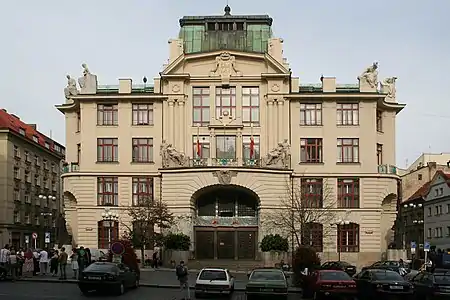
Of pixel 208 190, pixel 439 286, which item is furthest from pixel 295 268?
pixel 208 190

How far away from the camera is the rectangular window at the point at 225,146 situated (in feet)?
212

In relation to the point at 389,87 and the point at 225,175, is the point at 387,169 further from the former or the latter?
the point at 225,175

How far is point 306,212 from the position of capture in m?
59.8

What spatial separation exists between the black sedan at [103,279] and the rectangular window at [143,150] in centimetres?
3275

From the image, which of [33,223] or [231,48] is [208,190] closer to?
[231,48]

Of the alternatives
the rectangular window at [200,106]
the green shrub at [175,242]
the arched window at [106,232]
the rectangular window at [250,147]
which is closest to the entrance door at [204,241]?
the green shrub at [175,242]

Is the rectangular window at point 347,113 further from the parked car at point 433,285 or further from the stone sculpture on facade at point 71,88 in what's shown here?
the parked car at point 433,285

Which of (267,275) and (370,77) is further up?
(370,77)

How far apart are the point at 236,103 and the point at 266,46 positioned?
6113 millimetres

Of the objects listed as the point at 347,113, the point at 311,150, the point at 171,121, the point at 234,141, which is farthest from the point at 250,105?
the point at 347,113

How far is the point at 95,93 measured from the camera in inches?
2613

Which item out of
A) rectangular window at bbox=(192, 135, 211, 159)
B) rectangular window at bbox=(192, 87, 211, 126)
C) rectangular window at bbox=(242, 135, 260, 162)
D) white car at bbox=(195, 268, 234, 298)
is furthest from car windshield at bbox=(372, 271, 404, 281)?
rectangular window at bbox=(192, 87, 211, 126)

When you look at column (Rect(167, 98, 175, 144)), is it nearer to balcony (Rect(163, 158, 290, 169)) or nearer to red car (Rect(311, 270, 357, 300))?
balcony (Rect(163, 158, 290, 169))

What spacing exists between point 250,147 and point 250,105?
390 centimetres
